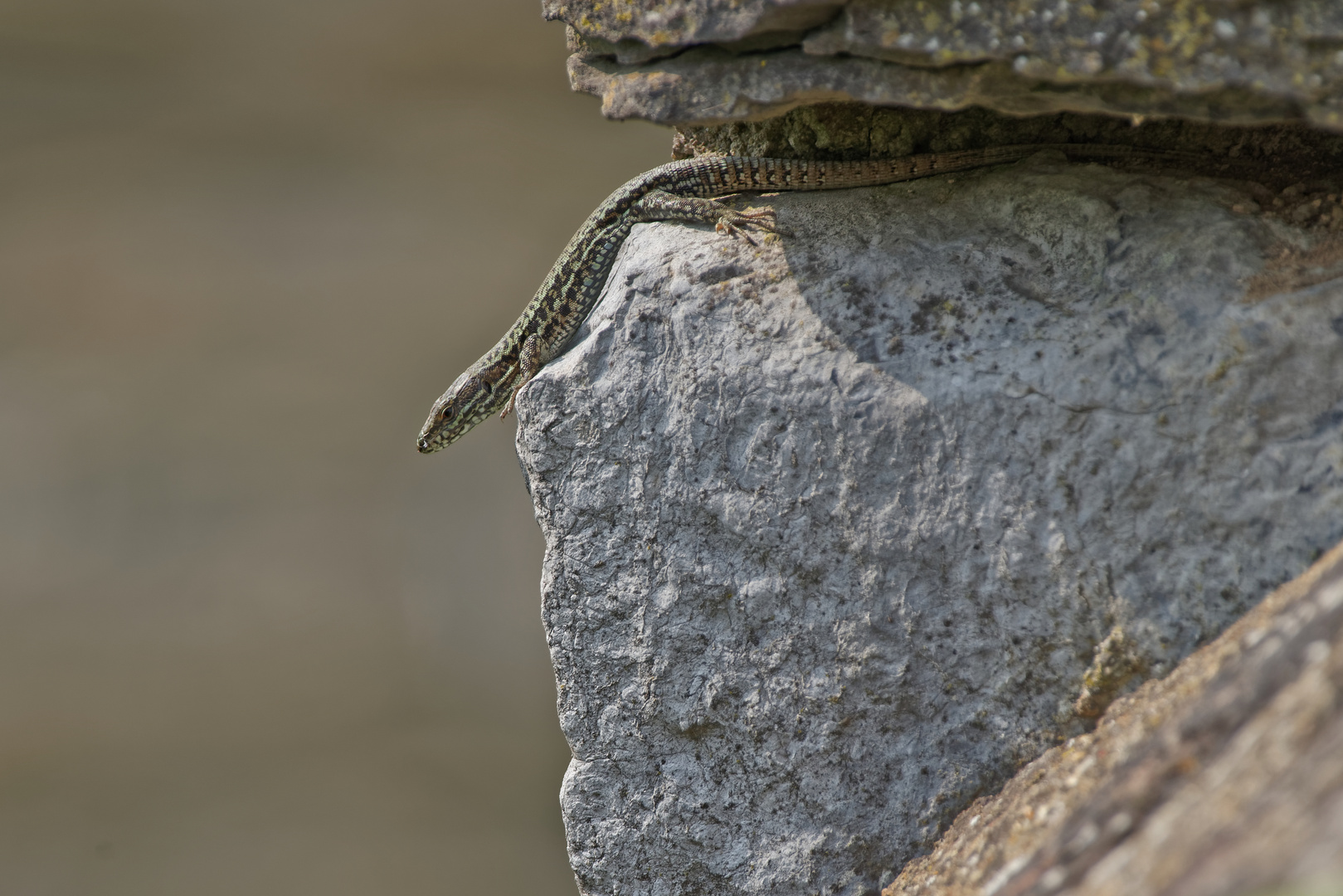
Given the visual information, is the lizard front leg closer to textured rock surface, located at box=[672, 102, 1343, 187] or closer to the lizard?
the lizard

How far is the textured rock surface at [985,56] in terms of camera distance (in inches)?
78.7

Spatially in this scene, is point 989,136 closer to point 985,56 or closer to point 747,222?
point 747,222

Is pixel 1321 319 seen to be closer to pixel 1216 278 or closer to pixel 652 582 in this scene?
pixel 1216 278

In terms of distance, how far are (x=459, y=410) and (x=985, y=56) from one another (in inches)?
115

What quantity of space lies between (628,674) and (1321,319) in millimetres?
2225

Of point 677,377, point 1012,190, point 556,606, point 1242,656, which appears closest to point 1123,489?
point 1242,656

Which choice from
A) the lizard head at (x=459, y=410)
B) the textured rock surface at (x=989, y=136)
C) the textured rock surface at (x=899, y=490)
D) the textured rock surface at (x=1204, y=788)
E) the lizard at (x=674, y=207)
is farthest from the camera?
the lizard head at (x=459, y=410)

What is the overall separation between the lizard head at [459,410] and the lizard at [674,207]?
0.04 ft

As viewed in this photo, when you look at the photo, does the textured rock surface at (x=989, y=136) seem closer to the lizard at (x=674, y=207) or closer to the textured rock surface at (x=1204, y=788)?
the lizard at (x=674, y=207)

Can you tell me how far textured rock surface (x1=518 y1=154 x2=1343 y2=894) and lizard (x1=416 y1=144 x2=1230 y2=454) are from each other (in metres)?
0.08

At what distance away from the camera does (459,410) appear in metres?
4.44

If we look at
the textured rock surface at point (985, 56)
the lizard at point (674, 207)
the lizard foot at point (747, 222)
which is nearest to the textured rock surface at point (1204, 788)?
the textured rock surface at point (985, 56)

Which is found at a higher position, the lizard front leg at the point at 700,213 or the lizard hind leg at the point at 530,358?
the lizard front leg at the point at 700,213

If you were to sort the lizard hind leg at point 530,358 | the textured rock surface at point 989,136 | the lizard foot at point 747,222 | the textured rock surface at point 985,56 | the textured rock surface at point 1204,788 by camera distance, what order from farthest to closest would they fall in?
the lizard hind leg at point 530,358 < the lizard foot at point 747,222 < the textured rock surface at point 989,136 < the textured rock surface at point 985,56 < the textured rock surface at point 1204,788
